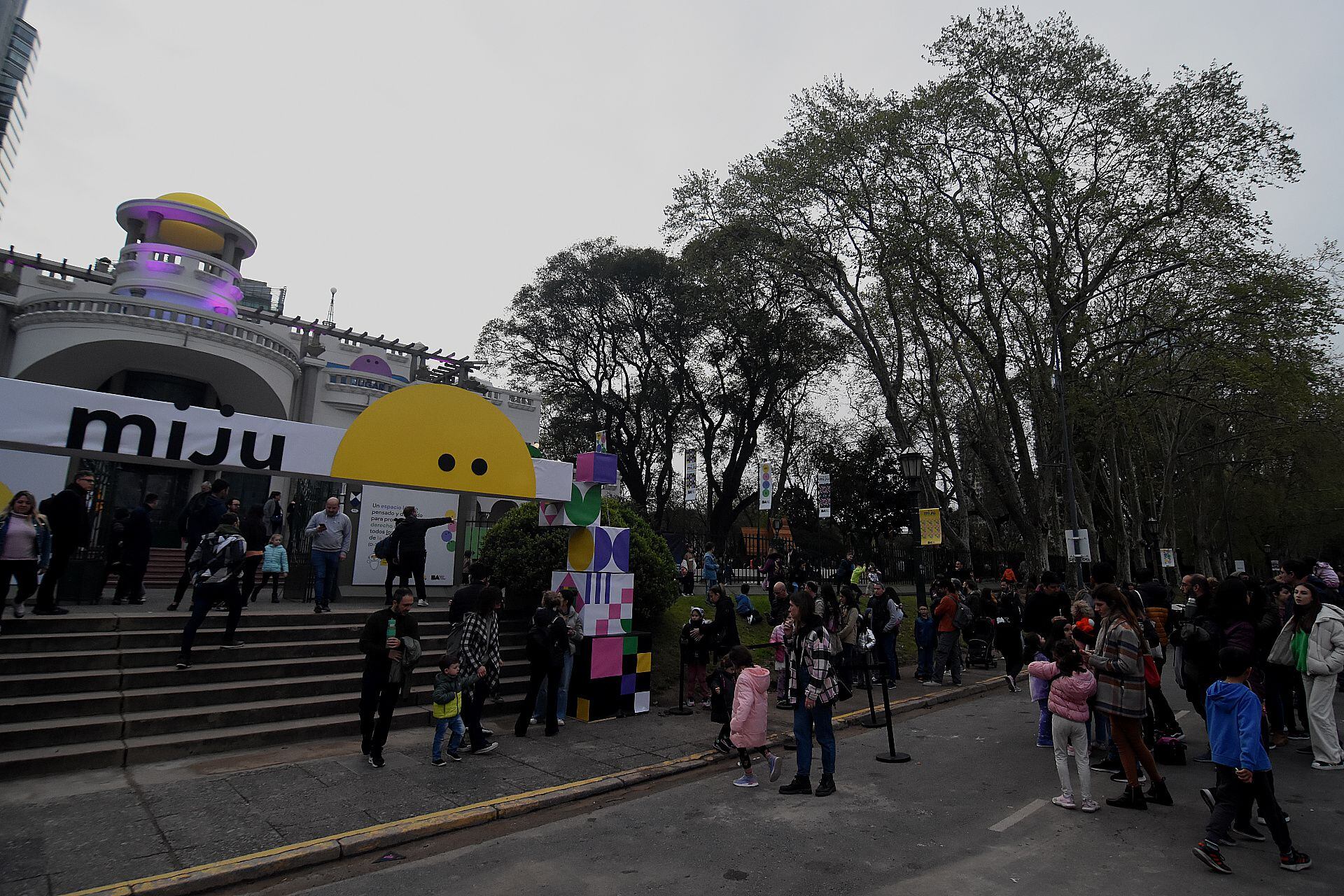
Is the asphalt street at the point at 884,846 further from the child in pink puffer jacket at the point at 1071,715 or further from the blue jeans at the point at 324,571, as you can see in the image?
the blue jeans at the point at 324,571

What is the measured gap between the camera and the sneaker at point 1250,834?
519 cm

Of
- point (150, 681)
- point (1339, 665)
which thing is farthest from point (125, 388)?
point (1339, 665)

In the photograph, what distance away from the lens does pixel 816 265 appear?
81.0 feet

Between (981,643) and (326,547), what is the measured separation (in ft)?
43.5

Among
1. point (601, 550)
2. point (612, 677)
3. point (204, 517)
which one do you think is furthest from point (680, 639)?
point (204, 517)

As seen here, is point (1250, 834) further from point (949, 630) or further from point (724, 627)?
point (949, 630)

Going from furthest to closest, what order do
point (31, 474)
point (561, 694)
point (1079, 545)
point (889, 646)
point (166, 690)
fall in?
point (1079, 545)
point (31, 474)
point (889, 646)
point (561, 694)
point (166, 690)

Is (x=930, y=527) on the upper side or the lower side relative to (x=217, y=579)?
upper

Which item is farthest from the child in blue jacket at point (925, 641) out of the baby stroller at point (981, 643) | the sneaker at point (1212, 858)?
the sneaker at point (1212, 858)

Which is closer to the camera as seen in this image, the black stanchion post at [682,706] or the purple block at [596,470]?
the black stanchion post at [682,706]

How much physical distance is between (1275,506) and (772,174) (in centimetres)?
3703

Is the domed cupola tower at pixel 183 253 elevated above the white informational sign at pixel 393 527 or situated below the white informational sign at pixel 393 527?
above

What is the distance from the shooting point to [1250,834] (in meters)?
5.19

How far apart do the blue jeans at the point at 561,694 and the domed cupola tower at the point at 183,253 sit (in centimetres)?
1741
